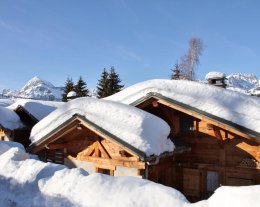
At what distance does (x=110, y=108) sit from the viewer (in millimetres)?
10570

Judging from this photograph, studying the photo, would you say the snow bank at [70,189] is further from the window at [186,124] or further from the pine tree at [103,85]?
the pine tree at [103,85]

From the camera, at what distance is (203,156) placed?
38.3 feet

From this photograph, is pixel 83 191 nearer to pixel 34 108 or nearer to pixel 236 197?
pixel 236 197

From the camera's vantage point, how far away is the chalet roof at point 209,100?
997 centimetres

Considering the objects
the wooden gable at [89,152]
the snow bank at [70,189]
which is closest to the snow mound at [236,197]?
the snow bank at [70,189]

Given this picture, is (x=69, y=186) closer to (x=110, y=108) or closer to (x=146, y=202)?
(x=146, y=202)

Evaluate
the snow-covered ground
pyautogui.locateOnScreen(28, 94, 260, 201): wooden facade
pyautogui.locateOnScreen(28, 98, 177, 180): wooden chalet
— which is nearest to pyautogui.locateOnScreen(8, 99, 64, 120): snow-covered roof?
pyautogui.locateOnScreen(28, 98, 177, 180): wooden chalet

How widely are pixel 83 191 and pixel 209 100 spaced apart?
6410mm

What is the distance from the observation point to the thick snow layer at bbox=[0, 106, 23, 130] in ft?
74.4

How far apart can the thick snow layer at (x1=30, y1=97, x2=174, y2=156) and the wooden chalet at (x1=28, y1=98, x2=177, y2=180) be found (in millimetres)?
151

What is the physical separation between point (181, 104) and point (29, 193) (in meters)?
6.09

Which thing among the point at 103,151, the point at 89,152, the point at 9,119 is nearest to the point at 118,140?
the point at 103,151

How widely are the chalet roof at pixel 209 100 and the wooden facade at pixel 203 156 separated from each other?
0.17 m

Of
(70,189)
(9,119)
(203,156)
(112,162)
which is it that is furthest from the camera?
(9,119)
